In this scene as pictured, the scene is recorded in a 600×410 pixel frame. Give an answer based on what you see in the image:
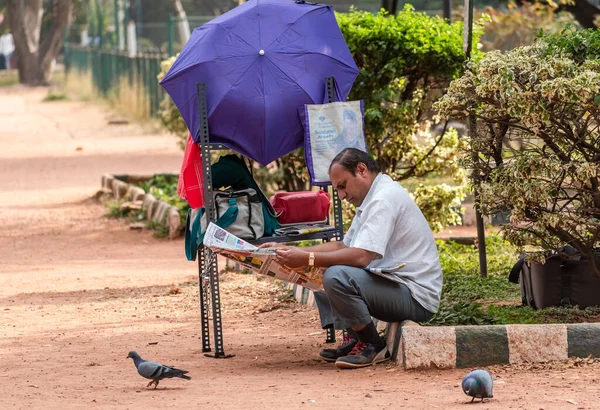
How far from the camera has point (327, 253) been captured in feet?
19.5

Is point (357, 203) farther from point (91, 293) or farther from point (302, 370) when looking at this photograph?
point (91, 293)

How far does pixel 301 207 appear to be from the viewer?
6.89m

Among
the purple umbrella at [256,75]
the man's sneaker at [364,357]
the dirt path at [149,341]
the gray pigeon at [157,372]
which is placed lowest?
the dirt path at [149,341]

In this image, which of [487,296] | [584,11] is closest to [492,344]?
[487,296]

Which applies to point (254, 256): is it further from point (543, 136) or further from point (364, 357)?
point (543, 136)

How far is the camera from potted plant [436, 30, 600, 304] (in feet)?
20.0

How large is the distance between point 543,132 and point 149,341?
286 centimetres

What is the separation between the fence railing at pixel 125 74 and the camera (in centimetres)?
2733

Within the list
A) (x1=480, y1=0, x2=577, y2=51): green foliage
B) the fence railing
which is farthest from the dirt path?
the fence railing

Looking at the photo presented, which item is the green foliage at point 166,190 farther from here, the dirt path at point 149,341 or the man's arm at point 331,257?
the man's arm at point 331,257

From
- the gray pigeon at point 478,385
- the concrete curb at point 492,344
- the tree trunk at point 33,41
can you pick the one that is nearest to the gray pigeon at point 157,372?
the concrete curb at point 492,344

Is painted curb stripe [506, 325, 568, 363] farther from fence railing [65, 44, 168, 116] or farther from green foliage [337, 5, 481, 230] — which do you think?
fence railing [65, 44, 168, 116]

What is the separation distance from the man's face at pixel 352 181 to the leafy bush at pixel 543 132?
83cm

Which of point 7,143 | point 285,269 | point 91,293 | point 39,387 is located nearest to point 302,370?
point 285,269
